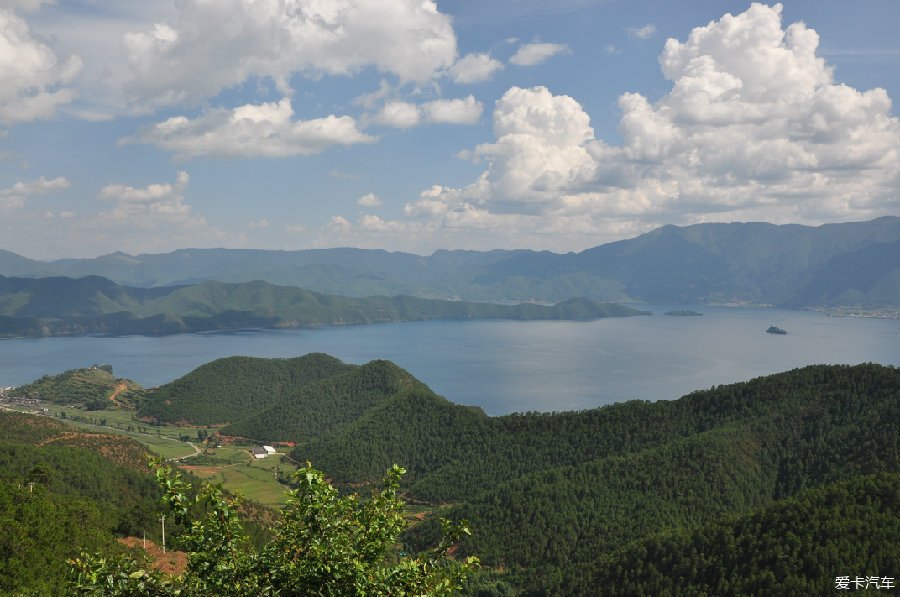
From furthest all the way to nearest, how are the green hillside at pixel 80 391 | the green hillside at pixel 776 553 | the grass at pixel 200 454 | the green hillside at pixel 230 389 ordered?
the green hillside at pixel 80 391, the green hillside at pixel 230 389, the grass at pixel 200 454, the green hillside at pixel 776 553

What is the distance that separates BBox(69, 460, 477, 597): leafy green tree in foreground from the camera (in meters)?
12.9

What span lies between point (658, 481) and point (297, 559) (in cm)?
8195

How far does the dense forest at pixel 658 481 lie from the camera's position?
57.6 m

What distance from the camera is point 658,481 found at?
281 ft

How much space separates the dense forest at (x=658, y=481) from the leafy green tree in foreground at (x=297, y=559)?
5358cm

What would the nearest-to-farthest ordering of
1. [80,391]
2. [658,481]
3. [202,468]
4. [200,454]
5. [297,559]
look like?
[297,559]
[658,481]
[202,468]
[200,454]
[80,391]

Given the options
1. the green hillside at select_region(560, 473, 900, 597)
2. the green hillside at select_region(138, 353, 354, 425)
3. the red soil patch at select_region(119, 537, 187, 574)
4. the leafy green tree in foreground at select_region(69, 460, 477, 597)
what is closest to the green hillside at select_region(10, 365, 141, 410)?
the green hillside at select_region(138, 353, 354, 425)

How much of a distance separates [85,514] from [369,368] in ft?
382

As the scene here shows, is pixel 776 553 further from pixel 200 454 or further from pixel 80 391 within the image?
pixel 80 391

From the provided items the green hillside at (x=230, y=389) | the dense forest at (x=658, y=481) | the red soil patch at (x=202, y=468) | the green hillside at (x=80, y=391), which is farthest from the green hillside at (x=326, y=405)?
the green hillside at (x=80, y=391)

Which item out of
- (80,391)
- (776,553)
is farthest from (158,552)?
(80,391)

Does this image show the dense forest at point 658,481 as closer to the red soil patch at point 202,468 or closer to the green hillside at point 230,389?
the red soil patch at point 202,468

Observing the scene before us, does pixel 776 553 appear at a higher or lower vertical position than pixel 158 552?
lower

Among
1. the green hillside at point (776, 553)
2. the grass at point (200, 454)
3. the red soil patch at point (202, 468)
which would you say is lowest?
the grass at point (200, 454)
